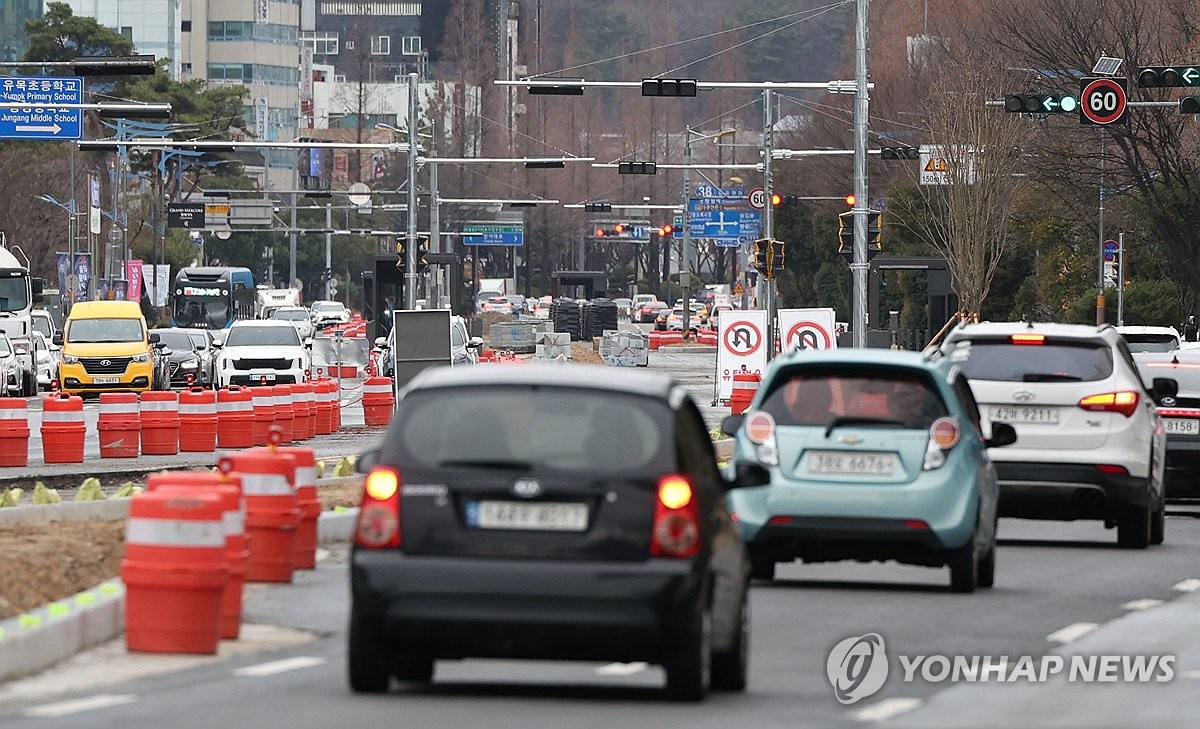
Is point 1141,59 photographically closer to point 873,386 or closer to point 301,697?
point 873,386

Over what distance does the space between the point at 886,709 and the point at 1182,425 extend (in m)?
14.9

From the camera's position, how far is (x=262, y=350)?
54.8 metres

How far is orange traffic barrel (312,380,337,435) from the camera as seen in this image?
41344 mm

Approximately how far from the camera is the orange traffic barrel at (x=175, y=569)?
1159 cm

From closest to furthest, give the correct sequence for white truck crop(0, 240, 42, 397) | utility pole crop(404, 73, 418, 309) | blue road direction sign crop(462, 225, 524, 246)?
white truck crop(0, 240, 42, 397)
utility pole crop(404, 73, 418, 309)
blue road direction sign crop(462, 225, 524, 246)

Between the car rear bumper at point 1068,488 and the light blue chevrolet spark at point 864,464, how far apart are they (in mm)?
3526

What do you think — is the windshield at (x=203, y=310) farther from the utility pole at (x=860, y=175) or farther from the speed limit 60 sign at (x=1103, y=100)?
the speed limit 60 sign at (x=1103, y=100)

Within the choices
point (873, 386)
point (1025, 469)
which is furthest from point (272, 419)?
point (873, 386)

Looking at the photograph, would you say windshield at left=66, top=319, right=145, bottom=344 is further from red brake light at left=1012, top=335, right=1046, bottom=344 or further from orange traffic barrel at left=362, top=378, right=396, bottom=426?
red brake light at left=1012, top=335, right=1046, bottom=344

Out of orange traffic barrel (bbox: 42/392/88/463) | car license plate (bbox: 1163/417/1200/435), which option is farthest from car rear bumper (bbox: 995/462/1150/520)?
orange traffic barrel (bbox: 42/392/88/463)

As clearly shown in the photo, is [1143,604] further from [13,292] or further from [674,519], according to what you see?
[13,292]

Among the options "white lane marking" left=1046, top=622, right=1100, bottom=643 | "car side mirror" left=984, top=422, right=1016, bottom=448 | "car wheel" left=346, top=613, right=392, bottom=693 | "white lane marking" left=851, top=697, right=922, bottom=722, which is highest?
"car side mirror" left=984, top=422, right=1016, bottom=448

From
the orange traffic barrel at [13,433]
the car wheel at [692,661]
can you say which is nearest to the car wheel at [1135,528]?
the car wheel at [692,661]

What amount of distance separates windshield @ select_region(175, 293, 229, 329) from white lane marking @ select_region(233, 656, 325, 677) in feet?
255
